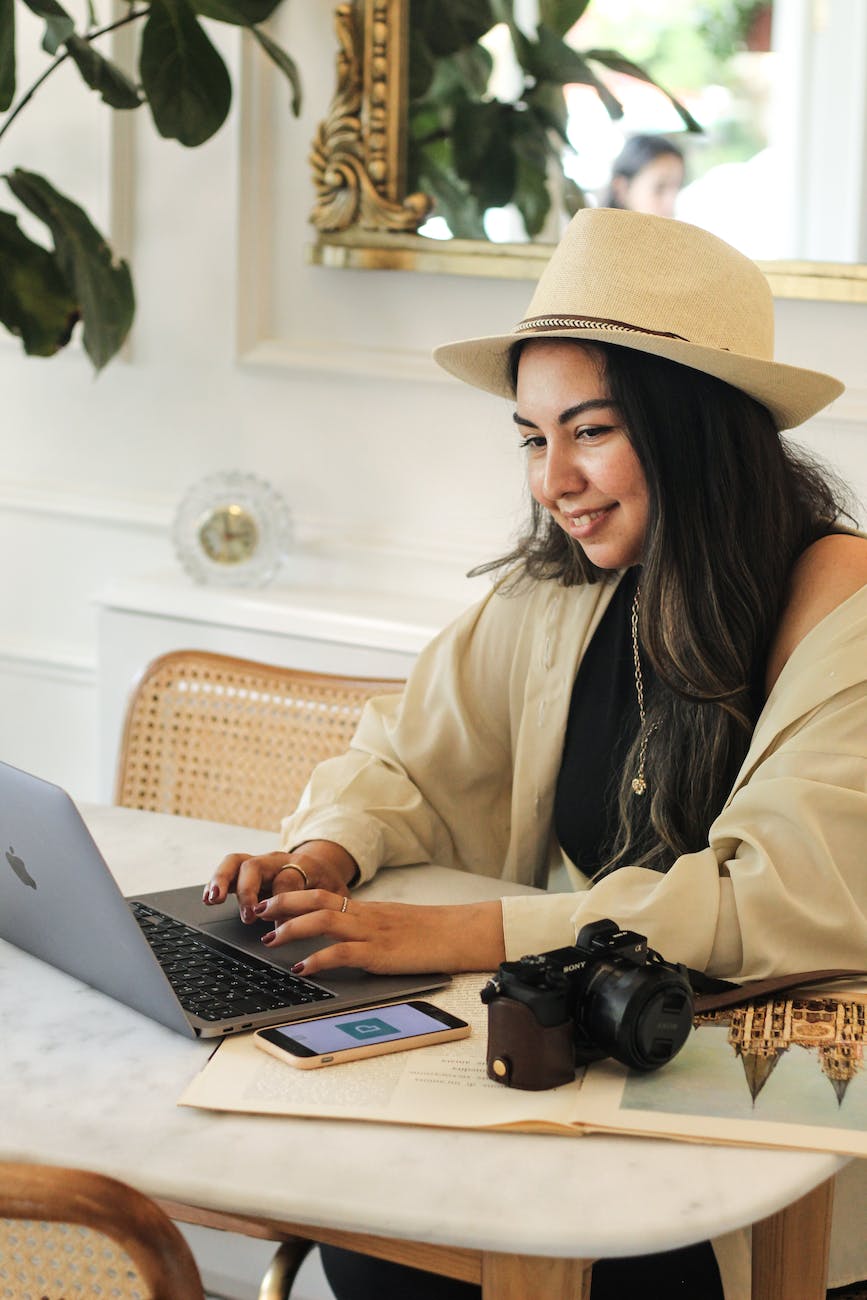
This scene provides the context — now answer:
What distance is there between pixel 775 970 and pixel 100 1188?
709 mm

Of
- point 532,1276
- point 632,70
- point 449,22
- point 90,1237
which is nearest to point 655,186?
point 632,70

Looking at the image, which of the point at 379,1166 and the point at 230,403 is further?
the point at 230,403

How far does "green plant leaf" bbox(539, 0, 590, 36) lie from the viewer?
98.0 inches

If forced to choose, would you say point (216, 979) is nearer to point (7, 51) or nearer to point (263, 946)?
point (263, 946)

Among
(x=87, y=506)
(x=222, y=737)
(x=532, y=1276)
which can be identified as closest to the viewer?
(x=532, y=1276)

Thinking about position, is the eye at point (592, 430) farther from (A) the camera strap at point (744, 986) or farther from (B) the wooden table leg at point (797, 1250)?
(B) the wooden table leg at point (797, 1250)

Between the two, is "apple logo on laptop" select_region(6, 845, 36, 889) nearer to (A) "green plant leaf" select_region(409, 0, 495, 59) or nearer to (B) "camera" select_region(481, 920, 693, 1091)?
(B) "camera" select_region(481, 920, 693, 1091)

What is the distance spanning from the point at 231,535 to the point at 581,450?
1240 millimetres

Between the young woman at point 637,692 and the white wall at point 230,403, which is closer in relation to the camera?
the young woman at point 637,692

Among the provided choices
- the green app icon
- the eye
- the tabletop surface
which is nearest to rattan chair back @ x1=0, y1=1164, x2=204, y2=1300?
the tabletop surface

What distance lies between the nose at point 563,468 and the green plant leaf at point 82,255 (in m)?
1.21

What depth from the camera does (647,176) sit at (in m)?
2.47

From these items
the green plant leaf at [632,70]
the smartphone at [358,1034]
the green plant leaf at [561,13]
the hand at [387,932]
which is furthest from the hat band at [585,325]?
the green plant leaf at [561,13]

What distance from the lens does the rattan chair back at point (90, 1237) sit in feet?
2.93
